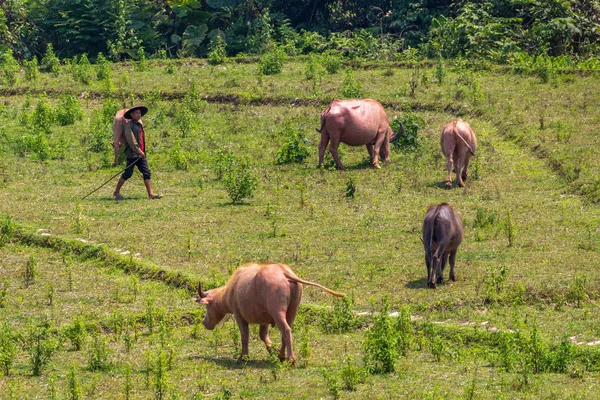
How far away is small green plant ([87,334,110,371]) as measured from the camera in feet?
39.7

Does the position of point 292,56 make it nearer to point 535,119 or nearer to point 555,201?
point 535,119

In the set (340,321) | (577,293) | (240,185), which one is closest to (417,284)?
(340,321)

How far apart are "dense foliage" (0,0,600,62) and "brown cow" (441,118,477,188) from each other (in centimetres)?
1003

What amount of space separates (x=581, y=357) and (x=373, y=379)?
2434 mm

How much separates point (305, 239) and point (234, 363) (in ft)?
17.9

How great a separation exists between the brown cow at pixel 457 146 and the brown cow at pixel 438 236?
5.25 m

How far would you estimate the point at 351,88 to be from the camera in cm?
2658

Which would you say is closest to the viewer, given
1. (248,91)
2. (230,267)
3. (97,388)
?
(97,388)

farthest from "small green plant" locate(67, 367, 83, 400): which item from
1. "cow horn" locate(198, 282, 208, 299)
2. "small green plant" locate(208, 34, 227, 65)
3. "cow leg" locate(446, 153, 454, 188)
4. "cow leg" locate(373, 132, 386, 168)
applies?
"small green plant" locate(208, 34, 227, 65)

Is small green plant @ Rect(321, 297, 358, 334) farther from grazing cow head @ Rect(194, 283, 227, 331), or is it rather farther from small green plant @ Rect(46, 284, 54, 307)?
small green plant @ Rect(46, 284, 54, 307)

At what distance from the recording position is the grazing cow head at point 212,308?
13031 millimetres

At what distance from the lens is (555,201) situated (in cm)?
1959

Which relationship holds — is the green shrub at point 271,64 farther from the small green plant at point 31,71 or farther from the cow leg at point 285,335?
the cow leg at point 285,335

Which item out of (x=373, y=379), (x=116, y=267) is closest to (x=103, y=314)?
(x=116, y=267)
